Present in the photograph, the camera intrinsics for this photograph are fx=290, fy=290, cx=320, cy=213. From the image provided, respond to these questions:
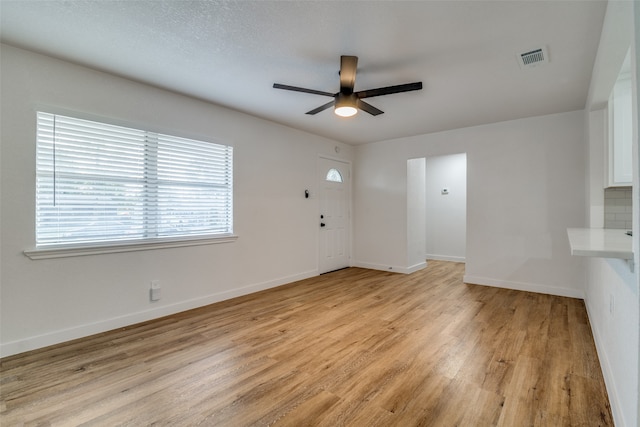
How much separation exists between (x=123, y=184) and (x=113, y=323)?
1.44 meters

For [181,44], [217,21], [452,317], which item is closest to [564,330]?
[452,317]

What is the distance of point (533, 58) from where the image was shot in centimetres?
260

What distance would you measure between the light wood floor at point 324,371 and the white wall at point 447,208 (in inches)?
129

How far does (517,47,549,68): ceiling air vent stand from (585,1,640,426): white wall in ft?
1.19

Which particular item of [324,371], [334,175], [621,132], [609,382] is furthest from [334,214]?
[609,382]

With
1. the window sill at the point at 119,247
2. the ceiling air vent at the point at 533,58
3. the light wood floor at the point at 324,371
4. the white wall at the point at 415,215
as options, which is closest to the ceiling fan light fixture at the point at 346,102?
the ceiling air vent at the point at 533,58

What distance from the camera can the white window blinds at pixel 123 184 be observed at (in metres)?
2.65

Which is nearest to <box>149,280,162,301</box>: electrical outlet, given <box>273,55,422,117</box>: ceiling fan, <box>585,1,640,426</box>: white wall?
<box>273,55,422,117</box>: ceiling fan

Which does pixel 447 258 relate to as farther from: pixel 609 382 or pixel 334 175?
pixel 609 382

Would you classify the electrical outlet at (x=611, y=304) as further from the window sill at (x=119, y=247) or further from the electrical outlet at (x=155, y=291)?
the electrical outlet at (x=155, y=291)

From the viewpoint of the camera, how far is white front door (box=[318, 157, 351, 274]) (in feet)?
18.1

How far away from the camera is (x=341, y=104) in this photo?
2732 millimetres

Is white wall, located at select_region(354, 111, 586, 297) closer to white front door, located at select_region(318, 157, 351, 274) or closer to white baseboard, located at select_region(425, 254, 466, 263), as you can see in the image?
white front door, located at select_region(318, 157, 351, 274)

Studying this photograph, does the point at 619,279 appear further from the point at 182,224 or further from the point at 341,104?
the point at 182,224
